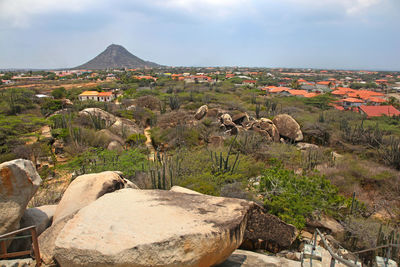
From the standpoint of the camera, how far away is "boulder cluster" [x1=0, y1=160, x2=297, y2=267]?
115 inches

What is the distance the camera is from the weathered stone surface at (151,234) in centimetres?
288

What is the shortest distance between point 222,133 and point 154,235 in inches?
449

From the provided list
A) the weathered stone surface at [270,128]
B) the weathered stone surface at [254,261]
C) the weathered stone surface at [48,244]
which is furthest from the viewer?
the weathered stone surface at [270,128]

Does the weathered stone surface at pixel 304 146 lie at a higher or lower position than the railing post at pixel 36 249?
lower

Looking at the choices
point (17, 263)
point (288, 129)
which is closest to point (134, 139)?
point (288, 129)

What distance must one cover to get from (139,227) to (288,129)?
13.1 m

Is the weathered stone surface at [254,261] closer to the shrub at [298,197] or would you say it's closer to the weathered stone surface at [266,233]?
the weathered stone surface at [266,233]

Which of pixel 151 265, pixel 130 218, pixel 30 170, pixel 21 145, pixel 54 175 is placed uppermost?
pixel 30 170

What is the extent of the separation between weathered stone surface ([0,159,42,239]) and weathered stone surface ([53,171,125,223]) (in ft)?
2.44

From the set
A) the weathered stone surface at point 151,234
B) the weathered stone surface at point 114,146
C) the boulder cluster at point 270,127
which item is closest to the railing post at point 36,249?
the weathered stone surface at point 151,234

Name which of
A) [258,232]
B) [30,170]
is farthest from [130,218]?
[258,232]

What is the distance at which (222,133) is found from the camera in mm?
14195

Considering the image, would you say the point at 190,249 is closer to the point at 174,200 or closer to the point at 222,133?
the point at 174,200

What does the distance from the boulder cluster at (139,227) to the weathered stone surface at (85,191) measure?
0.02m
